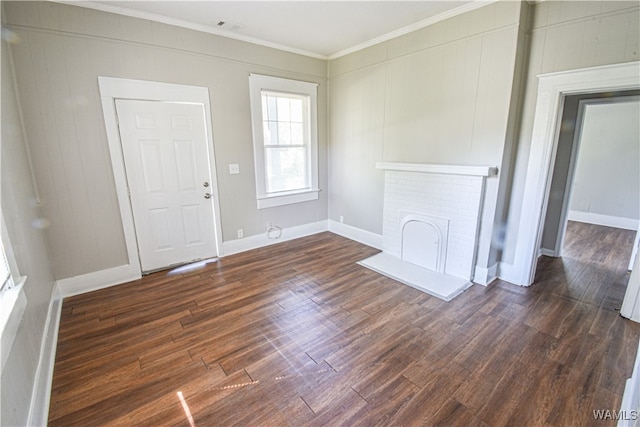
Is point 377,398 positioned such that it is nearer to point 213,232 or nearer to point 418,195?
point 418,195

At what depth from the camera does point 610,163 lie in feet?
16.9

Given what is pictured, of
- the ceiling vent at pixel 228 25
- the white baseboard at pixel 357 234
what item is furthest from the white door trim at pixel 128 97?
the white baseboard at pixel 357 234

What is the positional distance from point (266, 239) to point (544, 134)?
3.58m

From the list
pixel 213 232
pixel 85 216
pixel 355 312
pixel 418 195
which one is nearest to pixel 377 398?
pixel 355 312

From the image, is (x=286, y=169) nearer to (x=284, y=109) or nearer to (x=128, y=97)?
(x=284, y=109)

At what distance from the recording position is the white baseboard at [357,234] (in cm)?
429

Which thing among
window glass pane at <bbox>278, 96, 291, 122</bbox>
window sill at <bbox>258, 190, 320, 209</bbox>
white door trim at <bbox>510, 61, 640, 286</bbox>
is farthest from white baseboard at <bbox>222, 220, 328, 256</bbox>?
white door trim at <bbox>510, 61, 640, 286</bbox>

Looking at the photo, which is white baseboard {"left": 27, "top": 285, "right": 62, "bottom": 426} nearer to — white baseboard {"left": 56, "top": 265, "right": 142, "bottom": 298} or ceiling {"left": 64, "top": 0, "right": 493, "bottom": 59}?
white baseboard {"left": 56, "top": 265, "right": 142, "bottom": 298}

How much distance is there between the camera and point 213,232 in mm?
3881

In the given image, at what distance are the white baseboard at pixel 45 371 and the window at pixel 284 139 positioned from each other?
8.06ft

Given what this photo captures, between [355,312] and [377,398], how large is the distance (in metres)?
0.92

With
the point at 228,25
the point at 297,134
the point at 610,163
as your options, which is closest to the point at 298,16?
the point at 228,25

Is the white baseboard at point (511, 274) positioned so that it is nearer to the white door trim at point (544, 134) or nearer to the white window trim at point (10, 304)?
the white door trim at point (544, 134)

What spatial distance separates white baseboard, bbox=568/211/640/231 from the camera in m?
5.06
